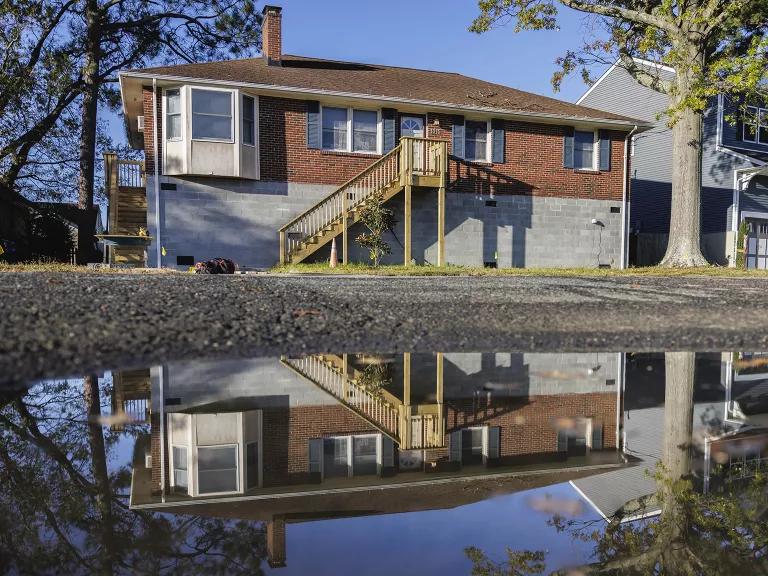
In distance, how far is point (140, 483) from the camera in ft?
4.84

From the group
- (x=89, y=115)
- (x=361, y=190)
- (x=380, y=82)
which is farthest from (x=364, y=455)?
(x=89, y=115)

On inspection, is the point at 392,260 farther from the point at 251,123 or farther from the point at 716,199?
the point at 716,199

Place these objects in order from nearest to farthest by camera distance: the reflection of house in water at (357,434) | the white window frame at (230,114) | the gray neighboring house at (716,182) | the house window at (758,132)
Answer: the reflection of house in water at (357,434), the white window frame at (230,114), the gray neighboring house at (716,182), the house window at (758,132)

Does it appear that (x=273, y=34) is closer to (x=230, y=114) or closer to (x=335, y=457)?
(x=230, y=114)

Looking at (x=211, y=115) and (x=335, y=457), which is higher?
(x=211, y=115)

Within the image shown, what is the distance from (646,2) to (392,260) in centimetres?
1089

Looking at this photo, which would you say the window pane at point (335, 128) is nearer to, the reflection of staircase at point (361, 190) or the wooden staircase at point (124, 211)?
the reflection of staircase at point (361, 190)

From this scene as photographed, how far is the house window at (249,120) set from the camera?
567 inches

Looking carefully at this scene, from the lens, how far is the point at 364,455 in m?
1.72

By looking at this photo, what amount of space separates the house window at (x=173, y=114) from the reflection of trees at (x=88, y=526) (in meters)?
13.6

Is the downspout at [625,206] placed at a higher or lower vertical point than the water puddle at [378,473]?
higher

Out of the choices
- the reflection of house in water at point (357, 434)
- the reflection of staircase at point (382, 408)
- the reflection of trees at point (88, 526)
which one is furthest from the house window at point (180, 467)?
the reflection of staircase at point (382, 408)

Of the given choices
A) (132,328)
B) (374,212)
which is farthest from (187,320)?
(374,212)

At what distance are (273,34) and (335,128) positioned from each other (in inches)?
156
